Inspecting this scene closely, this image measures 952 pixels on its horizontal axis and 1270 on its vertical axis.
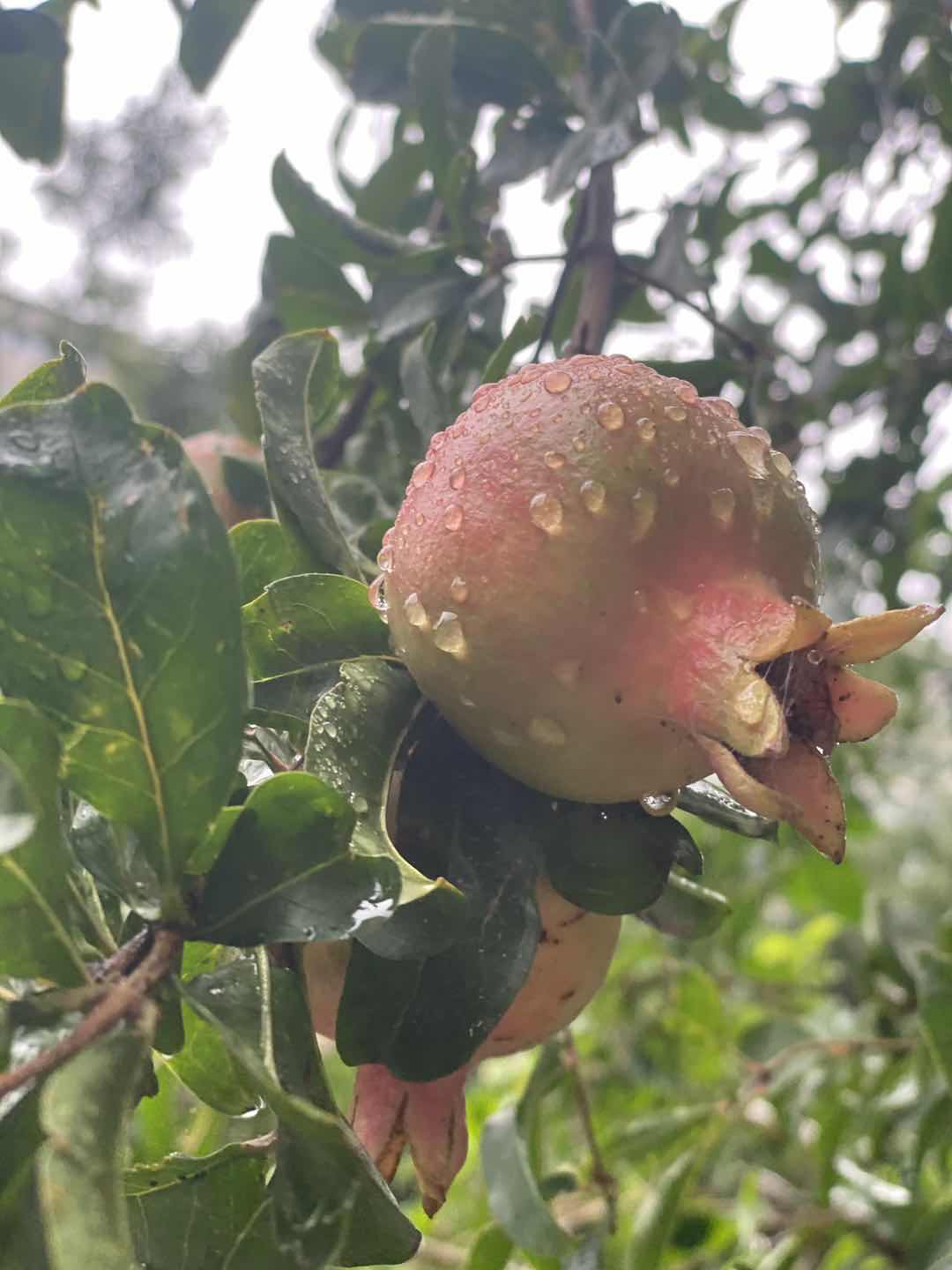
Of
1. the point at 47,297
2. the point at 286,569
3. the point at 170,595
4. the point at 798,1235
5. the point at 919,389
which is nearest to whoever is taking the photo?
the point at 170,595

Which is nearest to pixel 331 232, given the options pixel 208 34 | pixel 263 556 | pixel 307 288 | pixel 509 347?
pixel 307 288

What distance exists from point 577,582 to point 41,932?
218 mm

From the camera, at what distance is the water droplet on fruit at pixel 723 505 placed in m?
0.41

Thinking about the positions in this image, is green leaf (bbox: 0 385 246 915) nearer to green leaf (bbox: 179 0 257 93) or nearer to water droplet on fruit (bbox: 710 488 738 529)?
water droplet on fruit (bbox: 710 488 738 529)

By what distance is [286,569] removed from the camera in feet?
1.74

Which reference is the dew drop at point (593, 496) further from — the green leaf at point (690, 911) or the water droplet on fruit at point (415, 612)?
the green leaf at point (690, 911)

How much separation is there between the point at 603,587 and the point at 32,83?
0.68 meters

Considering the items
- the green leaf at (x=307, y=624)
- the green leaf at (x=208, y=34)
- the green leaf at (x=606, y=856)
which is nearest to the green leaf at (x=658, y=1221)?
the green leaf at (x=606, y=856)

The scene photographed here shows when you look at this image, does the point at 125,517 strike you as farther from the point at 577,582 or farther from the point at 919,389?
the point at 919,389

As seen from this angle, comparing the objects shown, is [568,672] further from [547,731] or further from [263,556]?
[263,556]

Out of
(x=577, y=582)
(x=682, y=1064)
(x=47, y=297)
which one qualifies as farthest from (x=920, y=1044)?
(x=47, y=297)

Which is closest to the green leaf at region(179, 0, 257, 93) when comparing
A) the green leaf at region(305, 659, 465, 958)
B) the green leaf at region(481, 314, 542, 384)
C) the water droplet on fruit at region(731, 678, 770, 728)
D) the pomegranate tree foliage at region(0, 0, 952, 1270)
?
the pomegranate tree foliage at region(0, 0, 952, 1270)

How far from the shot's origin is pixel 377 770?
0.42 m

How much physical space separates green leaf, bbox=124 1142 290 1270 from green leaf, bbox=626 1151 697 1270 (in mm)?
492
